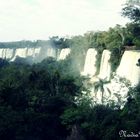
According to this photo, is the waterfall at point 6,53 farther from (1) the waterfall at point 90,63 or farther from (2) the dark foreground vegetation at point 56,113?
(2) the dark foreground vegetation at point 56,113

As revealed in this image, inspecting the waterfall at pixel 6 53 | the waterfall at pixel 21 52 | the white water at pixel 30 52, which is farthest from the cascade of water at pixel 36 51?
the waterfall at pixel 6 53

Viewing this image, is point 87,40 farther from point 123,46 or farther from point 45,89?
point 45,89

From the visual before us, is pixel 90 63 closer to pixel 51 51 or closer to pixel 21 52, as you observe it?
pixel 51 51

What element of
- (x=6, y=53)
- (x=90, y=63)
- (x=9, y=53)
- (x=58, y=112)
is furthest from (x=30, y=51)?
(x=58, y=112)

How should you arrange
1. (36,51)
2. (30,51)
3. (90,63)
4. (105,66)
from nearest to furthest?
(105,66), (90,63), (36,51), (30,51)

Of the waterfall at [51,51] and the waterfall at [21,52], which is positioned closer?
the waterfall at [51,51]

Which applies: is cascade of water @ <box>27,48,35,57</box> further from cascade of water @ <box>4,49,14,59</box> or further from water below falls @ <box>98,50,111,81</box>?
water below falls @ <box>98,50,111,81</box>
